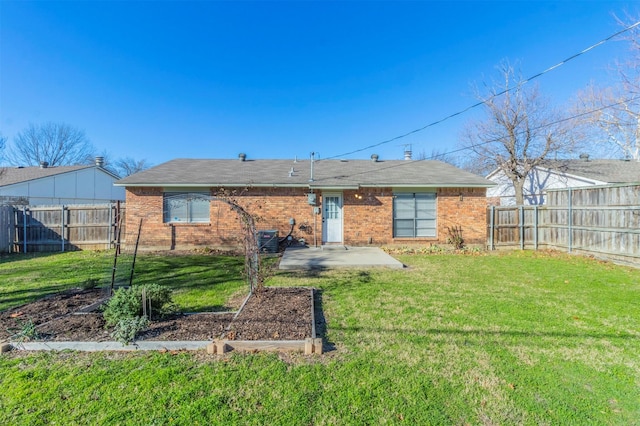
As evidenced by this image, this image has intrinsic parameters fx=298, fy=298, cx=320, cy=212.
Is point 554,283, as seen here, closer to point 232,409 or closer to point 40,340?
point 232,409

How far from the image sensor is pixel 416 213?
11.8m

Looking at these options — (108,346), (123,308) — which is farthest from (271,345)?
(123,308)

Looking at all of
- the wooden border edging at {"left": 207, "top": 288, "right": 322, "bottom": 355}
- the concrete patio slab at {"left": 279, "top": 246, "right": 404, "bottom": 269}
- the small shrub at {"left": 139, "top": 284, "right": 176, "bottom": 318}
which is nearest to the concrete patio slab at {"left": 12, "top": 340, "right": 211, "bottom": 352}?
the wooden border edging at {"left": 207, "top": 288, "right": 322, "bottom": 355}

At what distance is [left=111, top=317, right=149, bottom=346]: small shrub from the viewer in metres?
3.45

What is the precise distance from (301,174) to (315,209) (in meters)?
2.09

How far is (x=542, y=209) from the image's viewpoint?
450 inches

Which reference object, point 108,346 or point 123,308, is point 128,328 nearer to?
point 108,346

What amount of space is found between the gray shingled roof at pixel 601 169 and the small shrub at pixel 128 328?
72.1 feet

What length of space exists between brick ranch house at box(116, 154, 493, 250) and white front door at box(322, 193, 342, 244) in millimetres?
40

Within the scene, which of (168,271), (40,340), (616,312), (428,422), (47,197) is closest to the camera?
(428,422)

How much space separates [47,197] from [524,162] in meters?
31.5

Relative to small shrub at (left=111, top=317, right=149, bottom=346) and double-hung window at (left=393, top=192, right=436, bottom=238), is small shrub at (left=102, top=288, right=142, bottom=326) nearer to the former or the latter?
small shrub at (left=111, top=317, right=149, bottom=346)

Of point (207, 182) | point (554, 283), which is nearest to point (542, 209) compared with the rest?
point (554, 283)

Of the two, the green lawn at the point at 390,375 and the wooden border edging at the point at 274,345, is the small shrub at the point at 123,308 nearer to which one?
the green lawn at the point at 390,375
